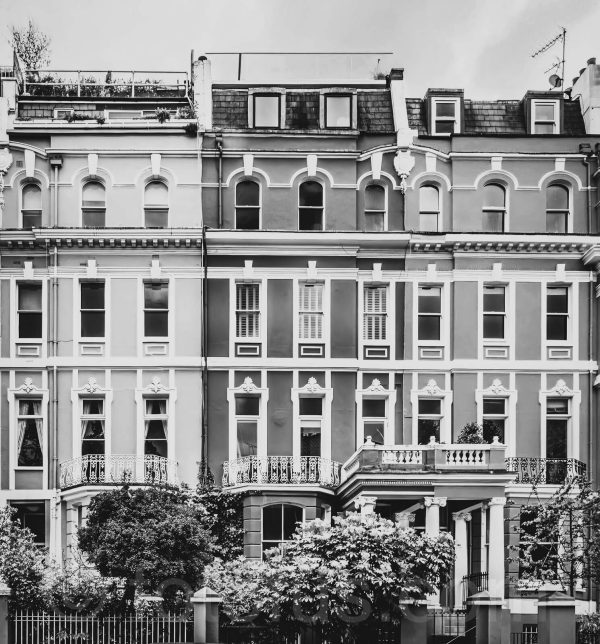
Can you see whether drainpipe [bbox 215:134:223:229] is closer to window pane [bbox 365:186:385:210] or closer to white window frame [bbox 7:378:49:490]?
window pane [bbox 365:186:385:210]

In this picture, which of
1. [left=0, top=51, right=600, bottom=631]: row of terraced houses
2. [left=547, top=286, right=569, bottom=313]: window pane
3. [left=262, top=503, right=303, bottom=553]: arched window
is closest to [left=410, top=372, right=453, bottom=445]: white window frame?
[left=0, top=51, right=600, bottom=631]: row of terraced houses

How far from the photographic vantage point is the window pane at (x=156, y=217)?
49.8 metres

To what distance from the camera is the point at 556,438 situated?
161ft

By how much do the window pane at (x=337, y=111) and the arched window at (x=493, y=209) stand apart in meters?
5.49

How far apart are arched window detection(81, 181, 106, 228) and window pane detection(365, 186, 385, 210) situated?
30.1ft

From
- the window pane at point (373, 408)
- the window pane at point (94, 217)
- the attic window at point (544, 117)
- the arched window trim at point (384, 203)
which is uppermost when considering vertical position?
the attic window at point (544, 117)

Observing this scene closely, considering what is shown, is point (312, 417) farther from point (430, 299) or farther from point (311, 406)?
point (430, 299)

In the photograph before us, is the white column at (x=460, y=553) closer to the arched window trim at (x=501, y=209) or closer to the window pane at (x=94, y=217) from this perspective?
the arched window trim at (x=501, y=209)

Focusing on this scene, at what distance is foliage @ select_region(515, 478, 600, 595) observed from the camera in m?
43.1

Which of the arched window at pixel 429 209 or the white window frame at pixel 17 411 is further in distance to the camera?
the arched window at pixel 429 209

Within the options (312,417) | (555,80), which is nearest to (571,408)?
(312,417)

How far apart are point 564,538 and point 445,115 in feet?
52.5

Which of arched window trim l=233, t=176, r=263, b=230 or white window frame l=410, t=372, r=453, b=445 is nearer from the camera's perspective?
white window frame l=410, t=372, r=453, b=445

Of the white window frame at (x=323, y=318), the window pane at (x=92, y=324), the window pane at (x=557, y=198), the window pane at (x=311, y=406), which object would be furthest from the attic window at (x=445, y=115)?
the window pane at (x=92, y=324)
